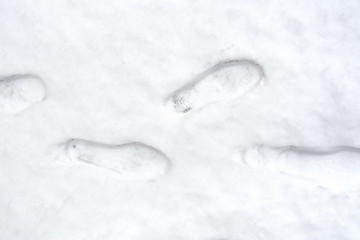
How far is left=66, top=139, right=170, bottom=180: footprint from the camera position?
0.70m

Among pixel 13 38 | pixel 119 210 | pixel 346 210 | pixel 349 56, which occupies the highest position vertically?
pixel 349 56

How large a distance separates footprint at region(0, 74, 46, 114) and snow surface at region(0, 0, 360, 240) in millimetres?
11

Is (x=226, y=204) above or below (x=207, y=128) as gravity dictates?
below

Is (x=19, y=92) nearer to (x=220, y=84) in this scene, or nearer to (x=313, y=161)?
(x=220, y=84)

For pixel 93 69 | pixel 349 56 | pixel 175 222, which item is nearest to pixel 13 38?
pixel 93 69

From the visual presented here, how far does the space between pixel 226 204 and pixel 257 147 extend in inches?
4.4

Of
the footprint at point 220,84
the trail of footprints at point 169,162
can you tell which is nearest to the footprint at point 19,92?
the trail of footprints at point 169,162

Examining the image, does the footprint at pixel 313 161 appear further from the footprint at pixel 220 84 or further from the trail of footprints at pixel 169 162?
the footprint at pixel 220 84

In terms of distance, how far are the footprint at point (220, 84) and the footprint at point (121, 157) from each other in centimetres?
9

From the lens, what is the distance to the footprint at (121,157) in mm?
697

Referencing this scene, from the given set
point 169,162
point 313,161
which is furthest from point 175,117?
point 313,161

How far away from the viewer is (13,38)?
2.20 ft

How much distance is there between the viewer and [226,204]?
73 cm

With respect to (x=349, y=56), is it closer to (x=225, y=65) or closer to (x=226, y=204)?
(x=225, y=65)
